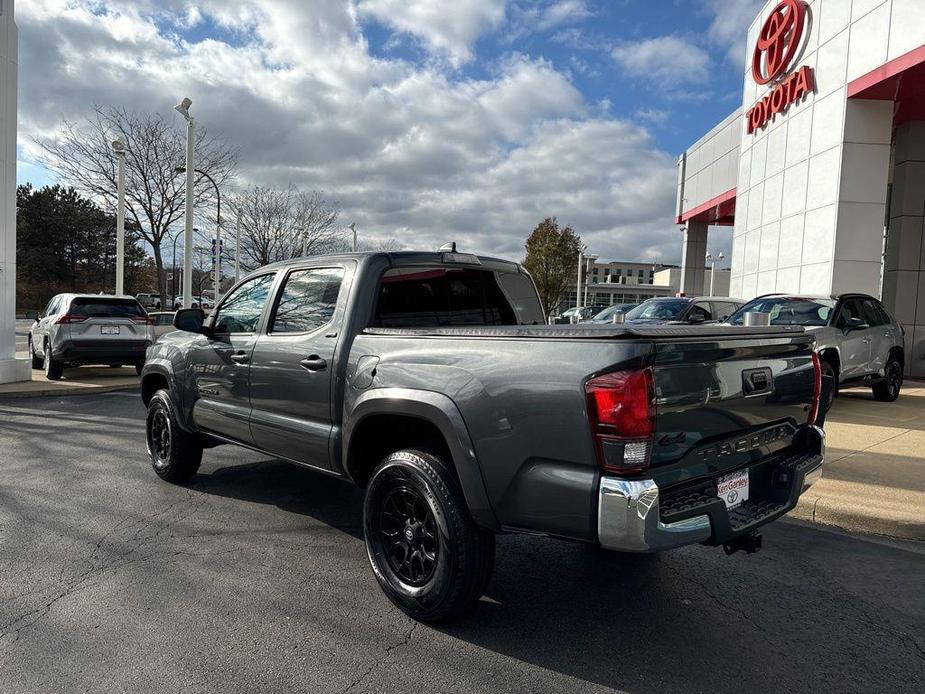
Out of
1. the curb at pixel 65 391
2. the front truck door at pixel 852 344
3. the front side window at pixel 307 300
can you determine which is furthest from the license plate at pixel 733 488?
the curb at pixel 65 391

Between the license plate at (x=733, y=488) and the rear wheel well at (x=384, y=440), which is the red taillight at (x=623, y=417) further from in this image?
the rear wheel well at (x=384, y=440)

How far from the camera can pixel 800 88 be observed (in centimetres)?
1423

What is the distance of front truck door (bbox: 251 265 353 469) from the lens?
12.3 ft

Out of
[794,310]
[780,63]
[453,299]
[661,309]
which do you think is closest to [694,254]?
[780,63]

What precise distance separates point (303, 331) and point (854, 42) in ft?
45.3

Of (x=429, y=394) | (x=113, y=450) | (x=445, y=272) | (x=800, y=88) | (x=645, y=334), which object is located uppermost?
(x=800, y=88)

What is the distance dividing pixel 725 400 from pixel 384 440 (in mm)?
1859

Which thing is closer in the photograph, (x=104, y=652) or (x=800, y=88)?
(x=104, y=652)

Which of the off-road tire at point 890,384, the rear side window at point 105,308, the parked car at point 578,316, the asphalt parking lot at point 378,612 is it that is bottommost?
the asphalt parking lot at point 378,612

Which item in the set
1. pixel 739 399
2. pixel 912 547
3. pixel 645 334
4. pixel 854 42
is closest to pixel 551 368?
pixel 645 334

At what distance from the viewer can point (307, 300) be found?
414 cm

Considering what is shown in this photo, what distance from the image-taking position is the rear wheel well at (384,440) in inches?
128

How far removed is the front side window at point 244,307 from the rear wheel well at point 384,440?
1478 mm

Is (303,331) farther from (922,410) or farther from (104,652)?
(922,410)
